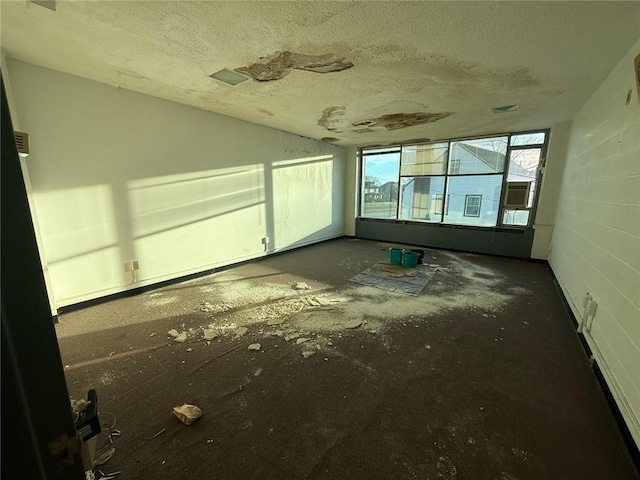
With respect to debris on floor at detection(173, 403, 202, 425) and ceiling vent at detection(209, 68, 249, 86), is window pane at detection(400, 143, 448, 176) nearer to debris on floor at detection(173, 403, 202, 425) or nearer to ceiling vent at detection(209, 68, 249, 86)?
ceiling vent at detection(209, 68, 249, 86)

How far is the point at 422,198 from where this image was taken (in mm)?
6012

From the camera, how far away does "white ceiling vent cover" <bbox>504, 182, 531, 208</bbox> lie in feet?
15.6

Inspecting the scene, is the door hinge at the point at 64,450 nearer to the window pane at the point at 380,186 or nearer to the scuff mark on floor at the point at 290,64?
the scuff mark on floor at the point at 290,64

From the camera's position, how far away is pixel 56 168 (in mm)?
2602

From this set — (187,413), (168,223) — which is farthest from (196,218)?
(187,413)

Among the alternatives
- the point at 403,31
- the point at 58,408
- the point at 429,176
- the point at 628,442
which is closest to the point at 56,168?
the point at 58,408

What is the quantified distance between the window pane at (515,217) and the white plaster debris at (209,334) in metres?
5.42

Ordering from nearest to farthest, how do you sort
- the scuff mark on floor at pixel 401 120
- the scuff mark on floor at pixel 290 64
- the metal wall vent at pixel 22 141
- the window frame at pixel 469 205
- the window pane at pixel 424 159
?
the metal wall vent at pixel 22 141 → the scuff mark on floor at pixel 290 64 → the scuff mark on floor at pixel 401 120 → the window frame at pixel 469 205 → the window pane at pixel 424 159

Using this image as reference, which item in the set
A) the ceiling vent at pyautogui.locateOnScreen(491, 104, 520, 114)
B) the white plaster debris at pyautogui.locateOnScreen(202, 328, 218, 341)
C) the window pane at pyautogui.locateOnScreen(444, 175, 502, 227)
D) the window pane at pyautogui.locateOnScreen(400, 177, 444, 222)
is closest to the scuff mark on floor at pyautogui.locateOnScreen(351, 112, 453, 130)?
the ceiling vent at pyautogui.locateOnScreen(491, 104, 520, 114)

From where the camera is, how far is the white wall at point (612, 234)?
1.59m

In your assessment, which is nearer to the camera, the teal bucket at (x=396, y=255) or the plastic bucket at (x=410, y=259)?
the plastic bucket at (x=410, y=259)

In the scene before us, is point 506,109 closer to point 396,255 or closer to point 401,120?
point 401,120

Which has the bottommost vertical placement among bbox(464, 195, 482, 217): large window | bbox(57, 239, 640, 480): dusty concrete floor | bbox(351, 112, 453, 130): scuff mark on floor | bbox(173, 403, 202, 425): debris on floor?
bbox(57, 239, 640, 480): dusty concrete floor

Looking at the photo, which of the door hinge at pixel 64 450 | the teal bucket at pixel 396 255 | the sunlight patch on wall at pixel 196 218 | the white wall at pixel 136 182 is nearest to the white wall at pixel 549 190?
the teal bucket at pixel 396 255
